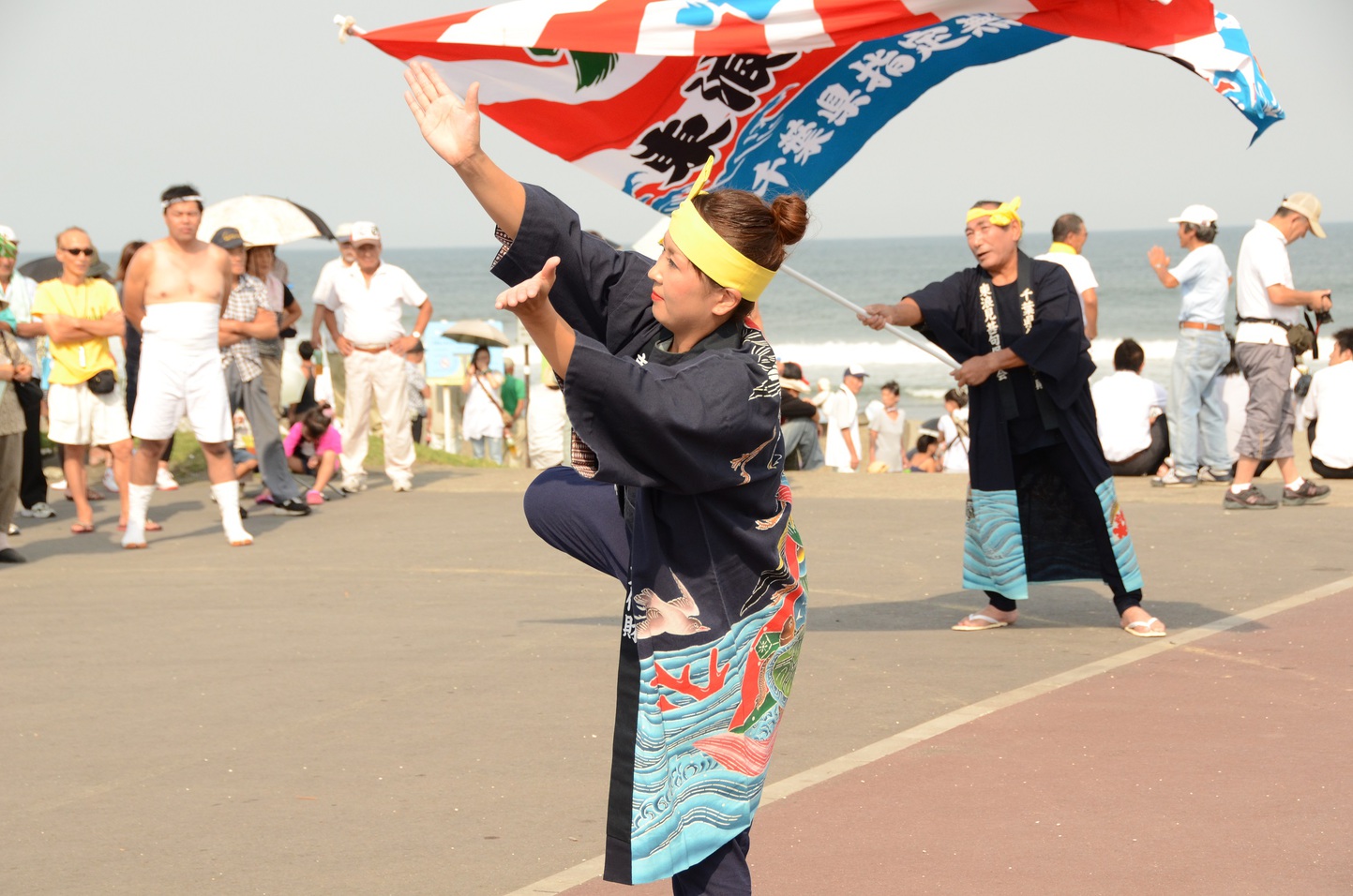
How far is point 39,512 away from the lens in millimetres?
11703

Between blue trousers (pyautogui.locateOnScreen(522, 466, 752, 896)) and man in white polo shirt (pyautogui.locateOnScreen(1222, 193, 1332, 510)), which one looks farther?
man in white polo shirt (pyautogui.locateOnScreen(1222, 193, 1332, 510))

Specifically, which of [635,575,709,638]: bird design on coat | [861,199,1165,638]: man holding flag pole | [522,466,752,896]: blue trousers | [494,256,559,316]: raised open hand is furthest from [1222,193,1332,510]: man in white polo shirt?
[494,256,559,316]: raised open hand

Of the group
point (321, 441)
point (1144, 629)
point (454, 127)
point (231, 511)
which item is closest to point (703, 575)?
point (454, 127)

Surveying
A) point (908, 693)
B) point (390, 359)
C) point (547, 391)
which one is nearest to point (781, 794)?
point (908, 693)

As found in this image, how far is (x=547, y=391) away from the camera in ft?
52.6

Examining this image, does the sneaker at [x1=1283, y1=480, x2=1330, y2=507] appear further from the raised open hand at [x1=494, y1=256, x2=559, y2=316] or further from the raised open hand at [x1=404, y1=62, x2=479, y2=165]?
the raised open hand at [x1=494, y1=256, x2=559, y2=316]

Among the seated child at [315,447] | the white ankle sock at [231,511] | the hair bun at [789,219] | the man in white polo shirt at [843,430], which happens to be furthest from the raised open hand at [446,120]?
the man in white polo shirt at [843,430]

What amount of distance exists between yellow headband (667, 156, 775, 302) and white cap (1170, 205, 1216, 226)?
9.44 m

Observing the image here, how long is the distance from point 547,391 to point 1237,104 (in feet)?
35.2

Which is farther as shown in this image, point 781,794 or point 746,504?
point 781,794

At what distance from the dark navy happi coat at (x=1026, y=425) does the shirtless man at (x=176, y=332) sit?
4.82 m

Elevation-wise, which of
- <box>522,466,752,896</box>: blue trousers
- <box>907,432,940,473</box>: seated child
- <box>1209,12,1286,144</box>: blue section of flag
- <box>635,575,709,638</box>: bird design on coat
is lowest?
<box>907,432,940,473</box>: seated child

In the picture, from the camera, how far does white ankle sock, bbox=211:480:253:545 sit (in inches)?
403

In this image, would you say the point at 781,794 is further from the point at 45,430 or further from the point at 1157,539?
the point at 45,430
